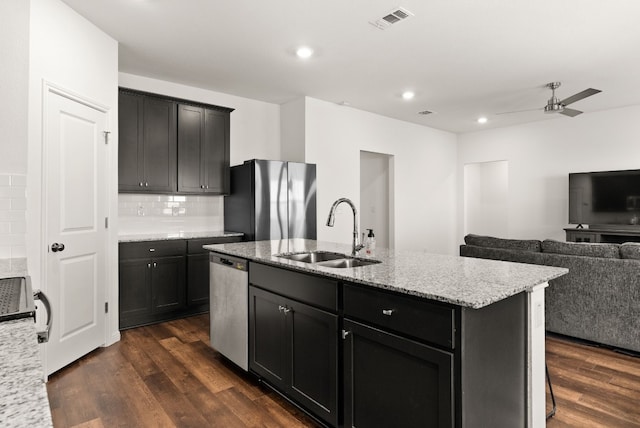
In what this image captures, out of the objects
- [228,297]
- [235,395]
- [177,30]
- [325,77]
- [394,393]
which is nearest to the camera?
[394,393]

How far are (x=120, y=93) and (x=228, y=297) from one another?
8.52 ft

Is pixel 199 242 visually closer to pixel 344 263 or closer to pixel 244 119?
pixel 244 119

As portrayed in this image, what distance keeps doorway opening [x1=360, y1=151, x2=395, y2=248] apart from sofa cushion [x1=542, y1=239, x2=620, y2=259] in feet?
11.1

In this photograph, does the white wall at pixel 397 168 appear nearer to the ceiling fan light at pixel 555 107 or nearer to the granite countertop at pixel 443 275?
the ceiling fan light at pixel 555 107

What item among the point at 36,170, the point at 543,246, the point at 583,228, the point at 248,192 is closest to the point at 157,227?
the point at 248,192

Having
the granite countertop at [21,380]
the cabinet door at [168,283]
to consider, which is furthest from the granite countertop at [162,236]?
the granite countertop at [21,380]

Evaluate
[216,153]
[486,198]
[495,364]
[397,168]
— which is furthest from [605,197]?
[216,153]

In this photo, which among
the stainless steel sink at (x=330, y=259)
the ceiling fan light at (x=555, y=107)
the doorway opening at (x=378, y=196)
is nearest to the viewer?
the stainless steel sink at (x=330, y=259)

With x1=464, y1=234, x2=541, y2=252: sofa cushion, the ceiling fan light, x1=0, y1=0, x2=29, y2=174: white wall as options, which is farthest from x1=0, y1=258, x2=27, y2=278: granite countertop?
the ceiling fan light

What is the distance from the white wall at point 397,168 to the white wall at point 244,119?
0.65 m

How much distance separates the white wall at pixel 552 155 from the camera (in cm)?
587

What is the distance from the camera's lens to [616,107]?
5859 millimetres

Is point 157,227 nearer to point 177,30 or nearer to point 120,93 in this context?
point 120,93

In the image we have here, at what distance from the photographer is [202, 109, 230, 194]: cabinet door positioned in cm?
468
